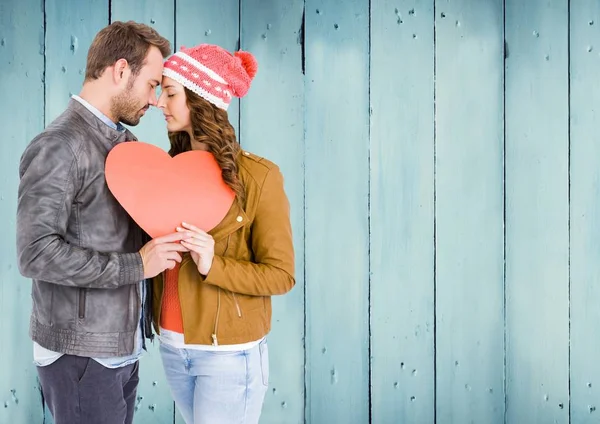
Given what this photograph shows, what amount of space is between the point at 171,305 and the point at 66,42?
3.56 ft

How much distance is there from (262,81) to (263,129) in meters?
0.15

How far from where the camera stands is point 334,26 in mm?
2094

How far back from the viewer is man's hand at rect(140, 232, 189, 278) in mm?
1213

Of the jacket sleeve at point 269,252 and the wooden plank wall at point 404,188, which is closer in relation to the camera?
the jacket sleeve at point 269,252

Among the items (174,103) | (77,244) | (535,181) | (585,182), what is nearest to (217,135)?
(174,103)

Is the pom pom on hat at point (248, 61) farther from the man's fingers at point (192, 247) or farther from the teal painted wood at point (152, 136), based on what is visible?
the teal painted wood at point (152, 136)

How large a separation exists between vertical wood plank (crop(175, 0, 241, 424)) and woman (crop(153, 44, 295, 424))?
71 centimetres

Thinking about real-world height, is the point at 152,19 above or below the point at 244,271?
above

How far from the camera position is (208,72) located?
4.33ft

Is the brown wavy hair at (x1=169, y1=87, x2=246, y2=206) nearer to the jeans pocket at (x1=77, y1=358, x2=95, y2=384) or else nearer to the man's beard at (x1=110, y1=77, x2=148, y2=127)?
the man's beard at (x1=110, y1=77, x2=148, y2=127)

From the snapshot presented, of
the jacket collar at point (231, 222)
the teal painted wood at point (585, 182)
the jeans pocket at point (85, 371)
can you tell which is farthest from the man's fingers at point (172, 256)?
the teal painted wood at point (585, 182)

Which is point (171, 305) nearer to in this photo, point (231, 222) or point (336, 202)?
point (231, 222)

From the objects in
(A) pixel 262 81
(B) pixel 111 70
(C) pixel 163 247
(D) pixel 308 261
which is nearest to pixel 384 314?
(D) pixel 308 261

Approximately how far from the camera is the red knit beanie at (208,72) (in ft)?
4.32
